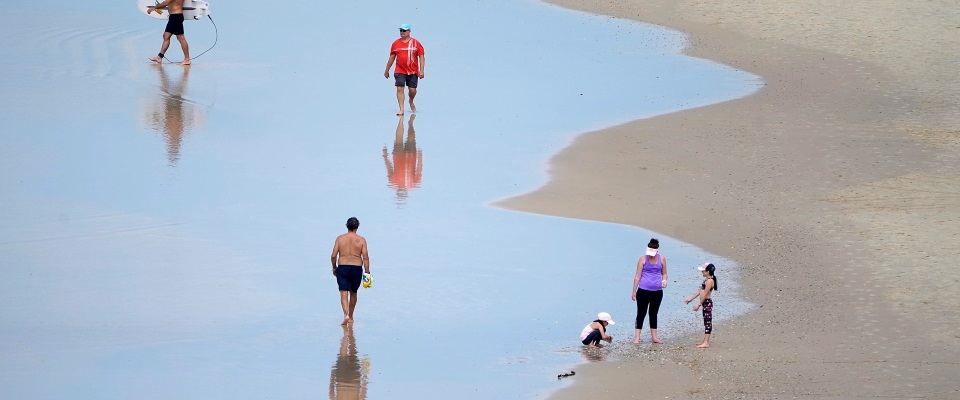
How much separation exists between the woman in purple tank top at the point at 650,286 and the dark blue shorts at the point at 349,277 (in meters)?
2.85

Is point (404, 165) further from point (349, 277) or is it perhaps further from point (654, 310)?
point (654, 310)

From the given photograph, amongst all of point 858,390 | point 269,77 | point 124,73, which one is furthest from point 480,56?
point 858,390

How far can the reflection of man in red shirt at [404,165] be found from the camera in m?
20.3

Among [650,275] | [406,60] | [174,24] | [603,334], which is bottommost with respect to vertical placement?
[603,334]

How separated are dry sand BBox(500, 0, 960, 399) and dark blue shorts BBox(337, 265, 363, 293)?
2633 millimetres

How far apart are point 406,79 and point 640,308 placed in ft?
35.3

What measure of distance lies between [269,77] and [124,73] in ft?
8.72

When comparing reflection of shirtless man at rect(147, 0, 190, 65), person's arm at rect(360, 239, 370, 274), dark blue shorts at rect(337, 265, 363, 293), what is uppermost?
reflection of shirtless man at rect(147, 0, 190, 65)

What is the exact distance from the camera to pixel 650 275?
1482cm

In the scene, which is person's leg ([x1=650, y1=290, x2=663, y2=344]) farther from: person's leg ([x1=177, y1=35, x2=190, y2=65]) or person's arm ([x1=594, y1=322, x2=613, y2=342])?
person's leg ([x1=177, y1=35, x2=190, y2=65])

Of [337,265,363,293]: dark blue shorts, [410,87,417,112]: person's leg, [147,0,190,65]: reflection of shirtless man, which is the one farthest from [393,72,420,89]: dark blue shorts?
[337,265,363,293]: dark blue shorts

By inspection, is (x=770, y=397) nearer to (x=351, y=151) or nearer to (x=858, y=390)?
(x=858, y=390)

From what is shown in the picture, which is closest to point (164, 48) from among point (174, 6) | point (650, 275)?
point (174, 6)

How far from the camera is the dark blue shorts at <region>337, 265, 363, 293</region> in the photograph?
14.7m
